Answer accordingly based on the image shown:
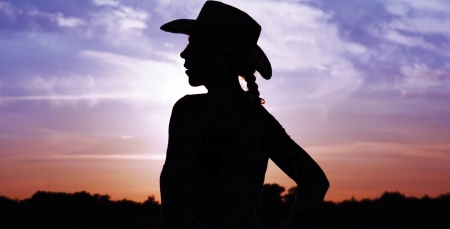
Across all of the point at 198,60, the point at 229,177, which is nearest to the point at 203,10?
the point at 198,60

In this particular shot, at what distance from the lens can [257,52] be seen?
3.77 metres

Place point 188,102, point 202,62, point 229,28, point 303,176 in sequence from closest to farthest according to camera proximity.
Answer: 1. point 303,176
2. point 188,102
3. point 202,62
4. point 229,28

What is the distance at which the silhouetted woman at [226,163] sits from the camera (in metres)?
3.24

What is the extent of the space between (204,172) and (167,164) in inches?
9.1

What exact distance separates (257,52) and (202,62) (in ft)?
1.30

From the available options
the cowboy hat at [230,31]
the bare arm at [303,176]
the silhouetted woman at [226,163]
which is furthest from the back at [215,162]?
the cowboy hat at [230,31]

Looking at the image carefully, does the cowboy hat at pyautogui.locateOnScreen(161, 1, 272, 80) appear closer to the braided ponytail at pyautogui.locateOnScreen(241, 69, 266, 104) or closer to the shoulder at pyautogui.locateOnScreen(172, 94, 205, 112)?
the braided ponytail at pyautogui.locateOnScreen(241, 69, 266, 104)

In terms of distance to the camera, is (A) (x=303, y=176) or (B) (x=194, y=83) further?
(B) (x=194, y=83)

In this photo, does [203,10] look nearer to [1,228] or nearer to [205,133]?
[205,133]

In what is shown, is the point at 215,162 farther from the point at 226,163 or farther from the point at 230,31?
the point at 230,31

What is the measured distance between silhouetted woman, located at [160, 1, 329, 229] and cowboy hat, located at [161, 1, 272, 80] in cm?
24

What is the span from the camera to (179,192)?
3264 millimetres

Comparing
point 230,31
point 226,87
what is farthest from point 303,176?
point 230,31

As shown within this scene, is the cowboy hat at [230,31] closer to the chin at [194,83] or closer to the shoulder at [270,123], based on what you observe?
the chin at [194,83]
